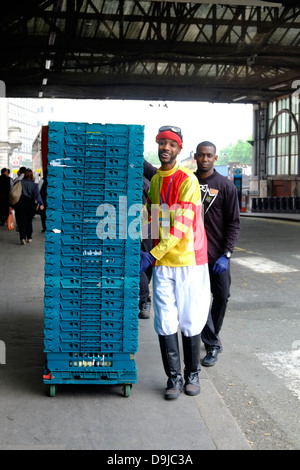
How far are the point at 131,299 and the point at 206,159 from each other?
67.6 inches

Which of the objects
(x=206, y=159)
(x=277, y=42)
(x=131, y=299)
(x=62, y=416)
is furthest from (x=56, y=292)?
(x=277, y=42)

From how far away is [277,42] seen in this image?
1069 inches

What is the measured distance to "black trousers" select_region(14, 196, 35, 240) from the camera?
15977 mm

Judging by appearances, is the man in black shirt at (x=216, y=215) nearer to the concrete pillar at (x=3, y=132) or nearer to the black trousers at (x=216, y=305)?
the black trousers at (x=216, y=305)

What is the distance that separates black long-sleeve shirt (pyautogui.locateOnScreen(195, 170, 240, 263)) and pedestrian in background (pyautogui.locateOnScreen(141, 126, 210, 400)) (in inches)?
38.7

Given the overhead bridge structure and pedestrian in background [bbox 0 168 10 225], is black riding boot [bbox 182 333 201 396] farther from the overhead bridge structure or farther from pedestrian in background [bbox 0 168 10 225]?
pedestrian in background [bbox 0 168 10 225]

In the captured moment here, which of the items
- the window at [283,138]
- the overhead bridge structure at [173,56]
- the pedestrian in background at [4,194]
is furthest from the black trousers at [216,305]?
the window at [283,138]

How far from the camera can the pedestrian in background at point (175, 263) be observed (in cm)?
481

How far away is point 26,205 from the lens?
16.4m

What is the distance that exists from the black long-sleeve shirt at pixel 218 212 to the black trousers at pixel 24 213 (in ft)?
34.5

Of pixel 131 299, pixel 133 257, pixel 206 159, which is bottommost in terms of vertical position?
pixel 131 299

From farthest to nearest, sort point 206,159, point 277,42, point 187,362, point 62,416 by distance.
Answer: point 277,42 < point 206,159 < point 187,362 < point 62,416

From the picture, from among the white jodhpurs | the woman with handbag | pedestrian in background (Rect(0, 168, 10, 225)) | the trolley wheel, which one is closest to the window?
pedestrian in background (Rect(0, 168, 10, 225))

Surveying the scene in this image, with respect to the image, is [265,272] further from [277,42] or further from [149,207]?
[277,42]
